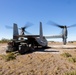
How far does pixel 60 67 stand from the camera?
778 inches

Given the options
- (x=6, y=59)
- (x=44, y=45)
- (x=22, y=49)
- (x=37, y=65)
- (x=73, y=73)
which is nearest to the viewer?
(x=73, y=73)

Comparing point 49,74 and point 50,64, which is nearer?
point 49,74

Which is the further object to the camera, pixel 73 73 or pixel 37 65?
pixel 37 65

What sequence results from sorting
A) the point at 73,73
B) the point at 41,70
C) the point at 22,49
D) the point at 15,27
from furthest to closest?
the point at 15,27 < the point at 22,49 < the point at 41,70 < the point at 73,73

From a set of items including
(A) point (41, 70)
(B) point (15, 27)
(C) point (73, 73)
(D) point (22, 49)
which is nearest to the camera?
(C) point (73, 73)

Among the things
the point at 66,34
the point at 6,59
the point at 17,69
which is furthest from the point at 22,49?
the point at 66,34

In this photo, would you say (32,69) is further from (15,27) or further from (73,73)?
(15,27)

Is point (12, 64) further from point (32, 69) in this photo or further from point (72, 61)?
point (72, 61)

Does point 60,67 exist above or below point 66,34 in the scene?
below

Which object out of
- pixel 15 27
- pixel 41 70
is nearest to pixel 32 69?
pixel 41 70

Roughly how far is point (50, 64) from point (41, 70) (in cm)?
255

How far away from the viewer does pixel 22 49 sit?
1176 inches

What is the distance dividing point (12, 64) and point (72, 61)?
7.87 m

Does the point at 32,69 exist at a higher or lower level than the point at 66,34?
lower
